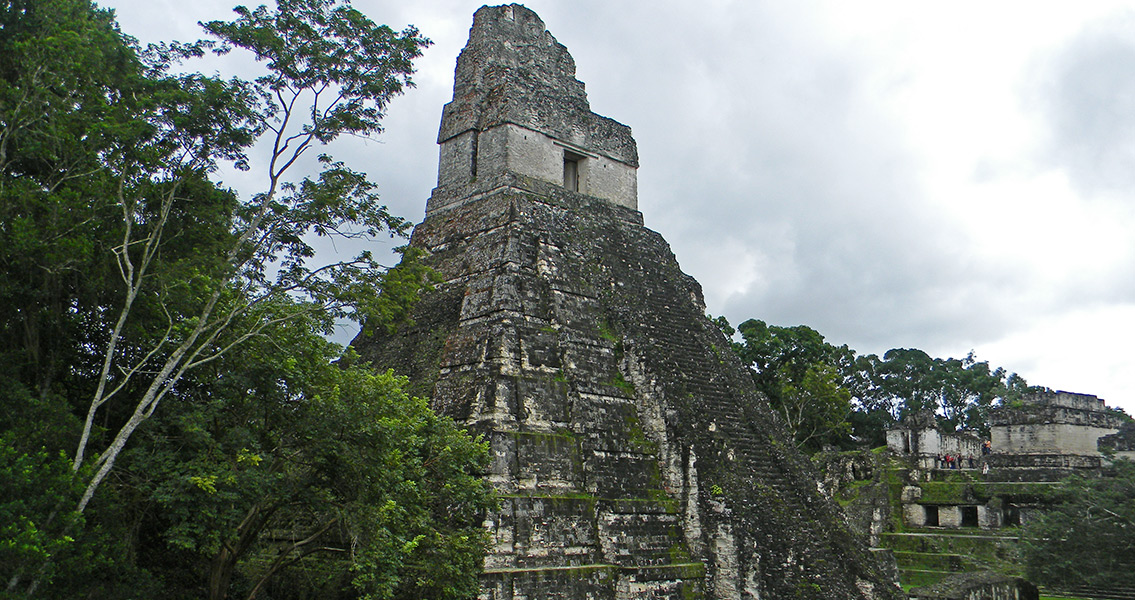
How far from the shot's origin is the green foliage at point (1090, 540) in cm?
1200

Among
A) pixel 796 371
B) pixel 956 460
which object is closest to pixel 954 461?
pixel 956 460

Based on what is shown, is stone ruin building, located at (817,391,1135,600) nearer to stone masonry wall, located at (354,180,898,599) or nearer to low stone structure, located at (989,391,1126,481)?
low stone structure, located at (989,391,1126,481)

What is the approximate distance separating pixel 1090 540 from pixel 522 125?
10387mm

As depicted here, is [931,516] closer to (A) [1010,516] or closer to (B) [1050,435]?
(A) [1010,516]

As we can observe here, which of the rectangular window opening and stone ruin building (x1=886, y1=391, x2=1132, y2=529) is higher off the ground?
the rectangular window opening

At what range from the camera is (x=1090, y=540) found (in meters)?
12.3

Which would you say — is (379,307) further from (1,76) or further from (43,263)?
(1,76)

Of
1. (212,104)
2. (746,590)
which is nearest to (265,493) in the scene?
(212,104)

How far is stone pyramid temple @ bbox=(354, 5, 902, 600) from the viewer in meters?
10.3

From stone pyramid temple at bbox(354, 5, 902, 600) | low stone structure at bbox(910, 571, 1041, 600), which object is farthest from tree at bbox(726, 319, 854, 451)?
stone pyramid temple at bbox(354, 5, 902, 600)

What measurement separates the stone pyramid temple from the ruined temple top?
0.03 meters

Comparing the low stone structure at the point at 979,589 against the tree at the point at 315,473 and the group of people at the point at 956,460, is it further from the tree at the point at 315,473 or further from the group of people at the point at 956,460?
the group of people at the point at 956,460

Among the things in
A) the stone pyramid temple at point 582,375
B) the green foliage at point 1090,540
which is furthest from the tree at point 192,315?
the green foliage at point 1090,540

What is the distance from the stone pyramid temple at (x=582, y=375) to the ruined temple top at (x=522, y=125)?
3 cm
